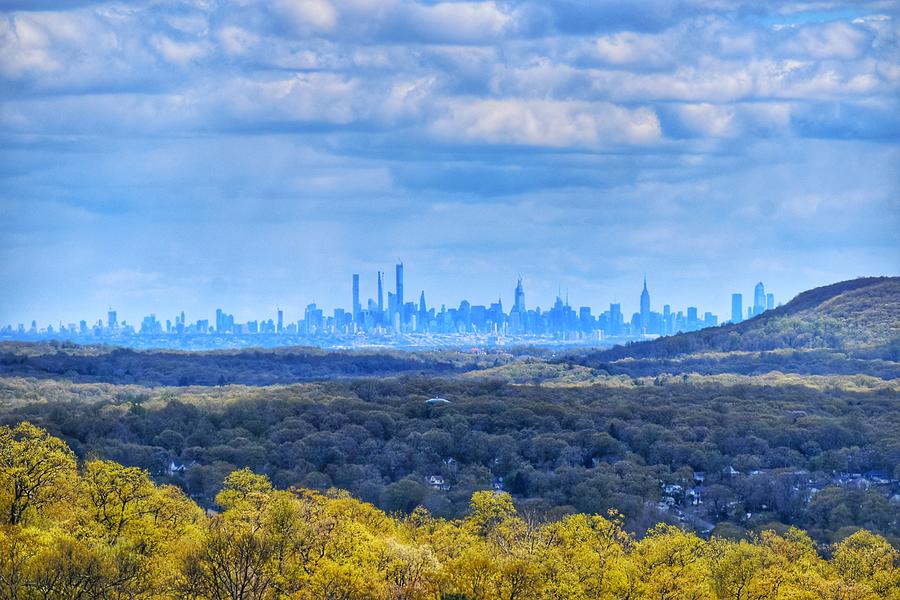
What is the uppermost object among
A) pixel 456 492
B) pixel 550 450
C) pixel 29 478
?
pixel 29 478

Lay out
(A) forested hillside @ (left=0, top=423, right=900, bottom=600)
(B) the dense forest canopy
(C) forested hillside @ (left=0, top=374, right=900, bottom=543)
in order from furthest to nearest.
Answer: (C) forested hillside @ (left=0, top=374, right=900, bottom=543) → (B) the dense forest canopy → (A) forested hillside @ (left=0, top=423, right=900, bottom=600)

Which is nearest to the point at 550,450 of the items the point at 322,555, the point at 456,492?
the point at 456,492

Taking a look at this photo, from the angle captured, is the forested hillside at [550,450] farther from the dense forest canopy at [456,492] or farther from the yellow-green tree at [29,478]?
the yellow-green tree at [29,478]

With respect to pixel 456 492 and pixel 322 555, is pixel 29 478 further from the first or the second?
pixel 456 492

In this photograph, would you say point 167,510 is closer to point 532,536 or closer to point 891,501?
point 532,536

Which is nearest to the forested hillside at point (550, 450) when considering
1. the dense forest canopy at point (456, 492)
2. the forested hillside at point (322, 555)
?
the dense forest canopy at point (456, 492)

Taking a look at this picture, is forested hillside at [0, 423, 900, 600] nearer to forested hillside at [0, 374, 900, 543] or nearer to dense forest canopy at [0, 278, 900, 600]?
dense forest canopy at [0, 278, 900, 600]

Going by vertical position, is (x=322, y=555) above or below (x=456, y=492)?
above

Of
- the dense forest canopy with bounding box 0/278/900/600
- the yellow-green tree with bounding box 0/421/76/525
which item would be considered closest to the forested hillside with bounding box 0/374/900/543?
the dense forest canopy with bounding box 0/278/900/600

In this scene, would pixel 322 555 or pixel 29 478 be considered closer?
pixel 322 555

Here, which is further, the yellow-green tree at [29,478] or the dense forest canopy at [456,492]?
the yellow-green tree at [29,478]
